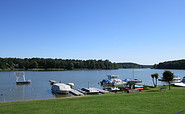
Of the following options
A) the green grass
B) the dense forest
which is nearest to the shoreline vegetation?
the dense forest

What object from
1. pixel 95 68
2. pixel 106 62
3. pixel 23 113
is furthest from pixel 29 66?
pixel 23 113

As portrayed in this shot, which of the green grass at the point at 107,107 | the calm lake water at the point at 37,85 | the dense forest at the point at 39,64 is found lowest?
the calm lake water at the point at 37,85

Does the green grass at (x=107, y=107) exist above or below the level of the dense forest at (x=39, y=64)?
below

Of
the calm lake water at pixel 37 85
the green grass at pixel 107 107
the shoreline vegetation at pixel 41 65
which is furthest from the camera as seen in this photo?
the shoreline vegetation at pixel 41 65

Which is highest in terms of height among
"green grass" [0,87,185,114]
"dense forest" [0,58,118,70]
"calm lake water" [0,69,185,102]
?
"dense forest" [0,58,118,70]

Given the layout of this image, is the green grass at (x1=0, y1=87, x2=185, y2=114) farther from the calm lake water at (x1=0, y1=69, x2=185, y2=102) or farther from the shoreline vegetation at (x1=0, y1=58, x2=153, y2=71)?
the shoreline vegetation at (x1=0, y1=58, x2=153, y2=71)

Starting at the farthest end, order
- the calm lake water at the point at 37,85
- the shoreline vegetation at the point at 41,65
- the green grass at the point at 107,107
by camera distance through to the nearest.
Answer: the shoreline vegetation at the point at 41,65 → the calm lake water at the point at 37,85 → the green grass at the point at 107,107

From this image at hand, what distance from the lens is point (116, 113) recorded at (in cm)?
1157

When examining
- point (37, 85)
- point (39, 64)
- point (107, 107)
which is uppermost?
point (39, 64)

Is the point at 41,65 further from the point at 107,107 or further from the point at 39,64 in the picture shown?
the point at 107,107

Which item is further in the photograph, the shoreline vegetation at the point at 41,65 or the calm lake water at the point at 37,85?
the shoreline vegetation at the point at 41,65

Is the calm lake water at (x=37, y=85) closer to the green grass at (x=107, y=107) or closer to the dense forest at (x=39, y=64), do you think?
the green grass at (x=107, y=107)

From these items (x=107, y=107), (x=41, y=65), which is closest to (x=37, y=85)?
(x=107, y=107)

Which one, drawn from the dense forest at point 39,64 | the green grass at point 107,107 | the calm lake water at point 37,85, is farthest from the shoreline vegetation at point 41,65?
the green grass at point 107,107
